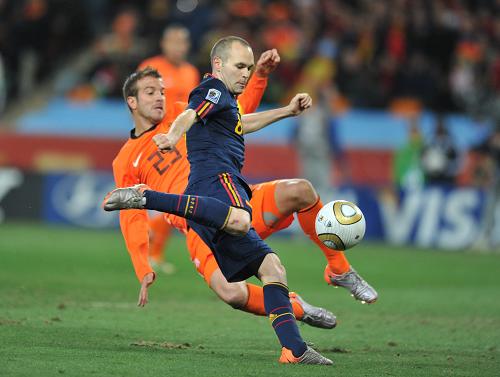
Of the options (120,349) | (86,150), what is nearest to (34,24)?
(86,150)

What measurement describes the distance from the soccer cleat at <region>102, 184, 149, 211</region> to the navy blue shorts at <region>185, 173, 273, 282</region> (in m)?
0.49

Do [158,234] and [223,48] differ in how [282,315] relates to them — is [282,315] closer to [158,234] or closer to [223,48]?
[223,48]

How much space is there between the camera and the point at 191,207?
21.0 feet

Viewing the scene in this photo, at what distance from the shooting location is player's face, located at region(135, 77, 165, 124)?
7961mm

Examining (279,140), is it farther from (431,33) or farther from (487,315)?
(487,315)

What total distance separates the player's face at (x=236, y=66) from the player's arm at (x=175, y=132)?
52cm

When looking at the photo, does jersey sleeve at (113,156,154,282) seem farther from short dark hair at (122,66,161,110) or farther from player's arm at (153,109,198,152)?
player's arm at (153,109,198,152)

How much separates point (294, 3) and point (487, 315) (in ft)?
42.2

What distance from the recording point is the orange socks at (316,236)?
24.4 ft

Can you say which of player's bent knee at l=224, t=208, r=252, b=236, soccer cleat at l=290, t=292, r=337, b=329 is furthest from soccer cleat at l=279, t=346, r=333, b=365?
Answer: soccer cleat at l=290, t=292, r=337, b=329

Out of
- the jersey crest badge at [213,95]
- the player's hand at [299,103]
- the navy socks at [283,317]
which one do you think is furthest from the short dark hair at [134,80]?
the navy socks at [283,317]

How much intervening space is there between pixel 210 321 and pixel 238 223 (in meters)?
2.65

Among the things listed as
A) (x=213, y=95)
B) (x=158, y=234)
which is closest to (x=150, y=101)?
(x=213, y=95)

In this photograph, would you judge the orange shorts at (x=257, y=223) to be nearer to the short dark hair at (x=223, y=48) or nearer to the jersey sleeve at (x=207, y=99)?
the jersey sleeve at (x=207, y=99)
